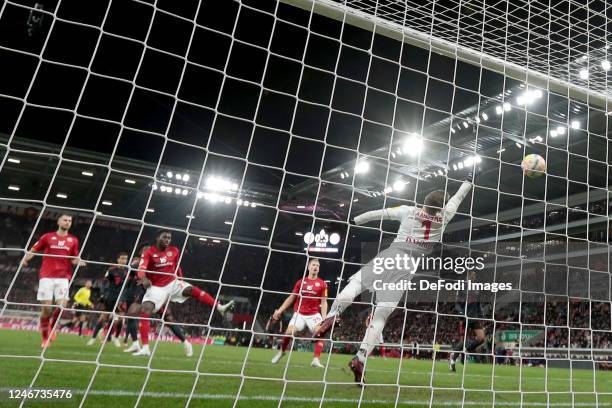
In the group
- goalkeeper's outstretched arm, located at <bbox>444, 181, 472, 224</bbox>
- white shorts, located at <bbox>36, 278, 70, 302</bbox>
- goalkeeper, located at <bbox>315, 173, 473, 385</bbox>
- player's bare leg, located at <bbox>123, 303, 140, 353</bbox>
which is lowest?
player's bare leg, located at <bbox>123, 303, 140, 353</bbox>

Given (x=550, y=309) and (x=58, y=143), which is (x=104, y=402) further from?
(x=550, y=309)

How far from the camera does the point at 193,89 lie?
9.89 meters

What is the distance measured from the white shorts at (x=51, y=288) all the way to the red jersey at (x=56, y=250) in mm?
59

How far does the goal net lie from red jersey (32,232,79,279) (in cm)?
50

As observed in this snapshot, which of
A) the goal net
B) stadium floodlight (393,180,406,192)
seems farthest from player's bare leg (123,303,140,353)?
stadium floodlight (393,180,406,192)

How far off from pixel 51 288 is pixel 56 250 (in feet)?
1.47

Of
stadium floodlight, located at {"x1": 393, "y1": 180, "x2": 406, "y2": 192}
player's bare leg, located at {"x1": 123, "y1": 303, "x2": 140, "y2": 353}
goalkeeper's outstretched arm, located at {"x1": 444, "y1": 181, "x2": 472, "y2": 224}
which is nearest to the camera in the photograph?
goalkeeper's outstretched arm, located at {"x1": 444, "y1": 181, "x2": 472, "y2": 224}

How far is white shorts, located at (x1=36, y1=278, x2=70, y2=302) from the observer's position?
5.39 meters

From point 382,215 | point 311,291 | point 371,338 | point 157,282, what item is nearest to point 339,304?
point 371,338

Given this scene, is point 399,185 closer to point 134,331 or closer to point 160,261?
point 134,331

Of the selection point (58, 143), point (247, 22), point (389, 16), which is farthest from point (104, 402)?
point (58, 143)

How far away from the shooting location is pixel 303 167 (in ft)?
46.3

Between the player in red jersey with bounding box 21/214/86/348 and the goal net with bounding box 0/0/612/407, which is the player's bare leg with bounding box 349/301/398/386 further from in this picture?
the player in red jersey with bounding box 21/214/86/348

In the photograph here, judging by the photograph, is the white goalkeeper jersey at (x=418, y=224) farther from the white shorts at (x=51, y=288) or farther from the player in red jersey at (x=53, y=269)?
the white shorts at (x=51, y=288)
